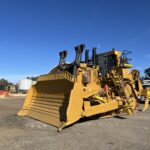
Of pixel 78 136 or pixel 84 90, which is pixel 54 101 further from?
pixel 78 136

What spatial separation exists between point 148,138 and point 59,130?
2.51 metres

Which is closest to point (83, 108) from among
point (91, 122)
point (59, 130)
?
point (91, 122)

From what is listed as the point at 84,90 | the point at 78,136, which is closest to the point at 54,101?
the point at 84,90

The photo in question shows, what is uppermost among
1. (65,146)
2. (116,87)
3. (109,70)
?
(109,70)

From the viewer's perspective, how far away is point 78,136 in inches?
269

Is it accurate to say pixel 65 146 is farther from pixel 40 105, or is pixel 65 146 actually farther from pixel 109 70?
pixel 109 70

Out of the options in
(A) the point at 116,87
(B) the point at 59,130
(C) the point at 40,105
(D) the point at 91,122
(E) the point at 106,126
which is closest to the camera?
(B) the point at 59,130

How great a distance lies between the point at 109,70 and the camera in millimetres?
11203

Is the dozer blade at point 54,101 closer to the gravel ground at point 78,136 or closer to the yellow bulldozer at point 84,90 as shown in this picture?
the yellow bulldozer at point 84,90

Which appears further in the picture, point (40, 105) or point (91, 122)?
point (40, 105)

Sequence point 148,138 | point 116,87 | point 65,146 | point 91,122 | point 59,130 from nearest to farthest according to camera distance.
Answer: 1. point 65,146
2. point 148,138
3. point 59,130
4. point 91,122
5. point 116,87

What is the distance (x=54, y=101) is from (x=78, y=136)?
2.62m

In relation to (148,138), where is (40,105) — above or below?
above

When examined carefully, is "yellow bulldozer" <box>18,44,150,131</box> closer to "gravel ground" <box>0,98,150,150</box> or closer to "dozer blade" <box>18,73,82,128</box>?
"dozer blade" <box>18,73,82,128</box>
